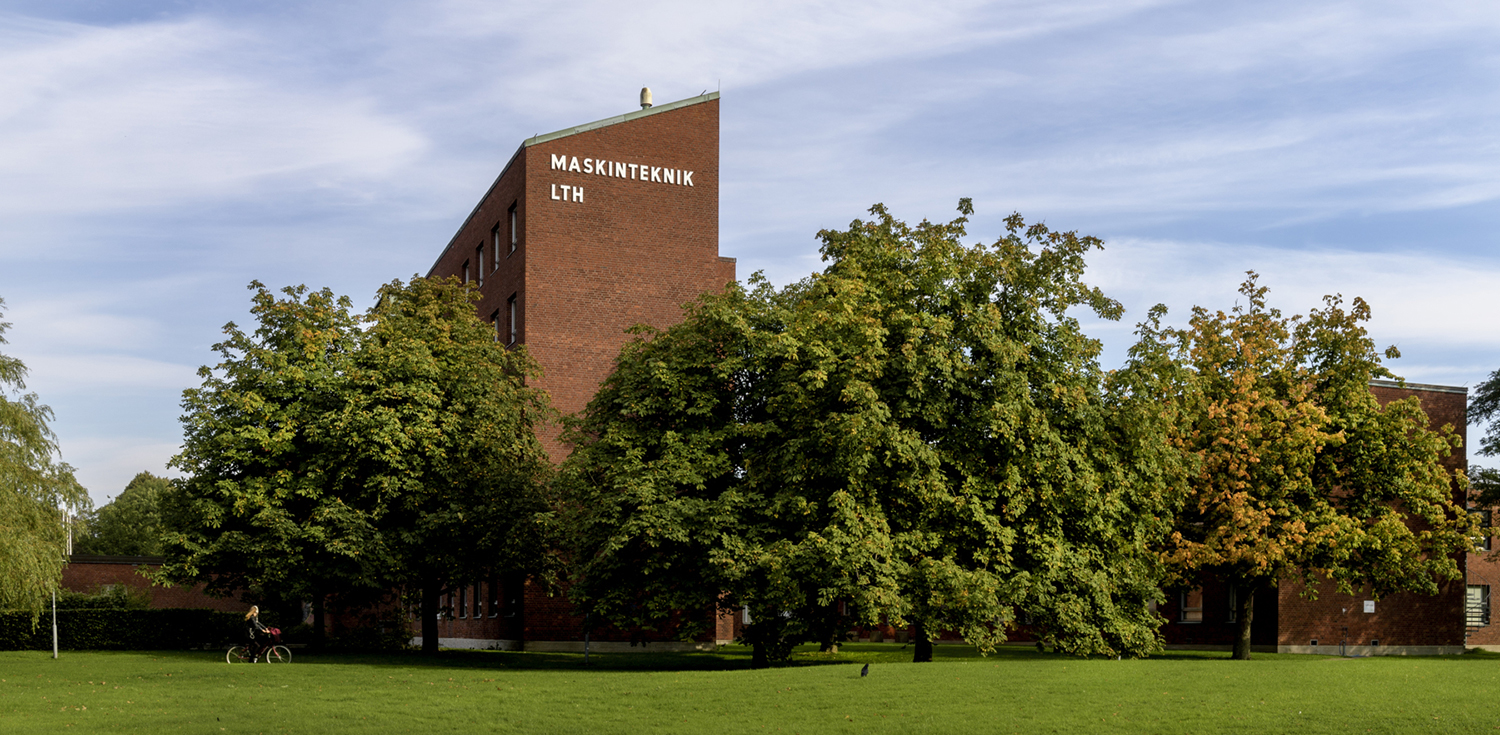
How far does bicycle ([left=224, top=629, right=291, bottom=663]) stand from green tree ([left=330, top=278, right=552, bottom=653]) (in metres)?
3.46

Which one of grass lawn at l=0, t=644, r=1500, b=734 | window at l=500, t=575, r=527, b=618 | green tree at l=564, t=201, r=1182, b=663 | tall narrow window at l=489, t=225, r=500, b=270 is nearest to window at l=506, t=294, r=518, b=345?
tall narrow window at l=489, t=225, r=500, b=270

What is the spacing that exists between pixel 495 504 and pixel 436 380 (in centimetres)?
455

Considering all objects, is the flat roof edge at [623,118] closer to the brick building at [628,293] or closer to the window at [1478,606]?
the brick building at [628,293]

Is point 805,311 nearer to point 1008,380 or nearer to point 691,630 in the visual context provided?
point 1008,380

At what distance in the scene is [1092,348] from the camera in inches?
1270

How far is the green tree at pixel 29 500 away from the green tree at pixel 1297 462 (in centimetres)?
3004

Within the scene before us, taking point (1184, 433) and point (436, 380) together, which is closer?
point (1184, 433)

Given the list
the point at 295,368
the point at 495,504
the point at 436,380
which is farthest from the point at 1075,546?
the point at 295,368

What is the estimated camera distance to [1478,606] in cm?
5278

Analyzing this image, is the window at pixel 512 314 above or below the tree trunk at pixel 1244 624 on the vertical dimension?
above

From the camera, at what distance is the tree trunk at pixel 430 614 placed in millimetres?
40150

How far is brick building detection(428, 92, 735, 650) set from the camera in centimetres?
4803

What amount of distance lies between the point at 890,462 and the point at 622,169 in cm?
2448

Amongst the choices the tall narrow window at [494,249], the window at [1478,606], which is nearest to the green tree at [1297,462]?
the window at [1478,606]
